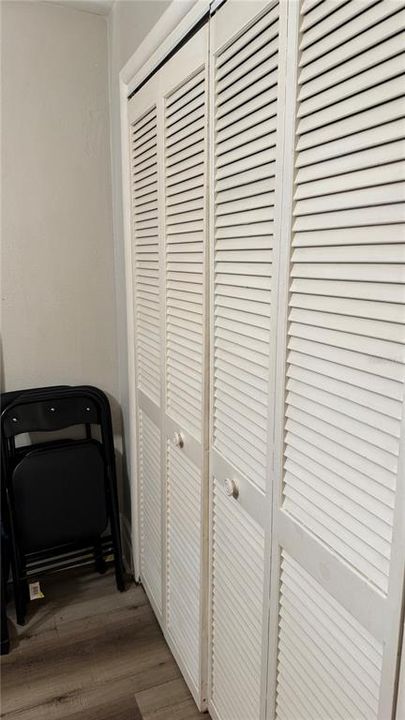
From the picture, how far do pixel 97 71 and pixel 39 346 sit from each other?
3.76ft

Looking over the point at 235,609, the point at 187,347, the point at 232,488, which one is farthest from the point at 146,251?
the point at 235,609

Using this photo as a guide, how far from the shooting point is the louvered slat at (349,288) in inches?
25.5

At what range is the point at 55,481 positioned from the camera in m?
1.89

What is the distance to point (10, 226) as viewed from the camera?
189 centimetres

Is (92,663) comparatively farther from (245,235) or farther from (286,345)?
(245,235)

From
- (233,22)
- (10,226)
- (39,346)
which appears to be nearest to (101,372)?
(39,346)

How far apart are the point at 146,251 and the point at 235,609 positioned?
3.78ft

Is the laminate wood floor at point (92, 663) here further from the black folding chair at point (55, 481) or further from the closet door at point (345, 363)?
the closet door at point (345, 363)

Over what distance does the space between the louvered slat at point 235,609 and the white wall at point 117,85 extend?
0.94 metres

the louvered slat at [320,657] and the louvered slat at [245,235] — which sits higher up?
the louvered slat at [245,235]

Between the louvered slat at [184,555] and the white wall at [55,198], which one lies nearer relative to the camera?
the louvered slat at [184,555]

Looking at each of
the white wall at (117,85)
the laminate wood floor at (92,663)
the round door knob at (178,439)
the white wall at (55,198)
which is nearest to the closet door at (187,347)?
the round door knob at (178,439)

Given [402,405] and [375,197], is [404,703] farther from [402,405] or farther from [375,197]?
[375,197]

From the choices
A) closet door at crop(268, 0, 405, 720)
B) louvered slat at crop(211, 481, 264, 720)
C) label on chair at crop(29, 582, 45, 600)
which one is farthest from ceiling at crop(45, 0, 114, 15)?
label on chair at crop(29, 582, 45, 600)
